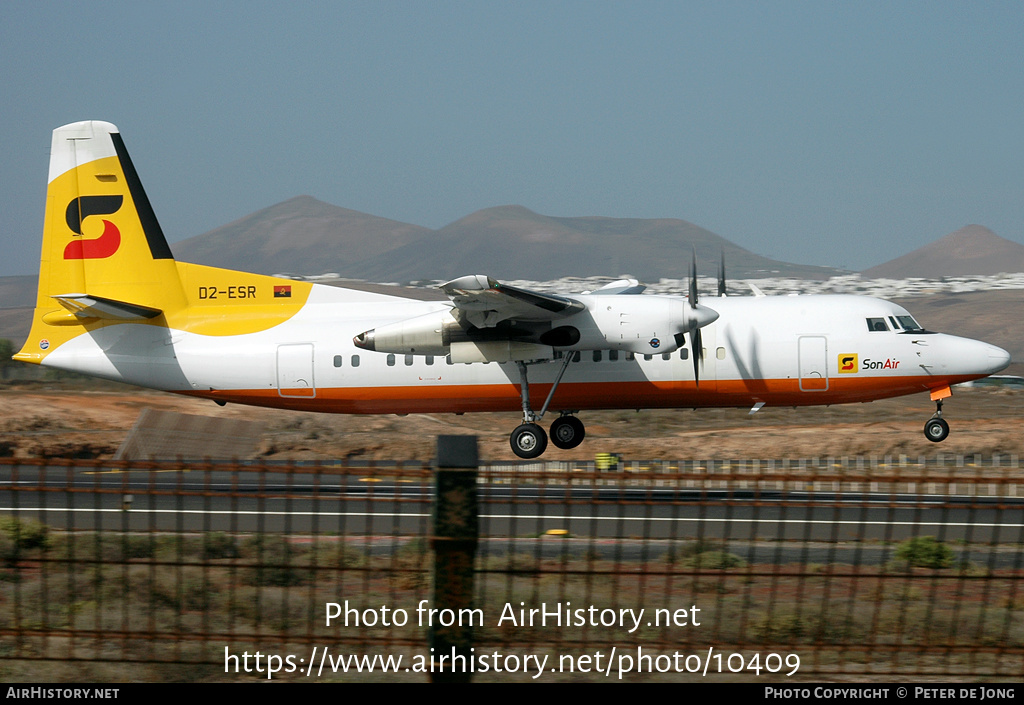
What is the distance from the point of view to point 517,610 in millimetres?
7859

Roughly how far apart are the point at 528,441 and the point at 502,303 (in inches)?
128

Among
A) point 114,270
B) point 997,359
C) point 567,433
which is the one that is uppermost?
point 114,270

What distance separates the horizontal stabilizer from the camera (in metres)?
19.9

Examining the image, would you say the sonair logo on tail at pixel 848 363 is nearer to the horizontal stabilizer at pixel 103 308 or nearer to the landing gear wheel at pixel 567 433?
the landing gear wheel at pixel 567 433

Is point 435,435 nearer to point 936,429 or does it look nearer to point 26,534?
point 936,429

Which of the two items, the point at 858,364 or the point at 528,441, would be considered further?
the point at 528,441

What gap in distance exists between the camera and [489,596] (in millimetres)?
8305

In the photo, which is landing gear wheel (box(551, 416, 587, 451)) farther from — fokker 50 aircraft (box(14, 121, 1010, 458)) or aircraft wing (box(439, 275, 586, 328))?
aircraft wing (box(439, 275, 586, 328))

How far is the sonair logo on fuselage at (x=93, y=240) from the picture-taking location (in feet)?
71.1

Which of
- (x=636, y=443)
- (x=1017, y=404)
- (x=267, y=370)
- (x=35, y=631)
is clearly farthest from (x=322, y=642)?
(x=1017, y=404)

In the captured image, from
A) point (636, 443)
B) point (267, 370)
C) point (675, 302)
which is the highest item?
point (675, 302)

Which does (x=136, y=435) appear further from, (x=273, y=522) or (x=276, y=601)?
(x=276, y=601)

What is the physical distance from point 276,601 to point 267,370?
12.7 m

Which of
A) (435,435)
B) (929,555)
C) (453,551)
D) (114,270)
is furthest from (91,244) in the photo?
(453,551)
